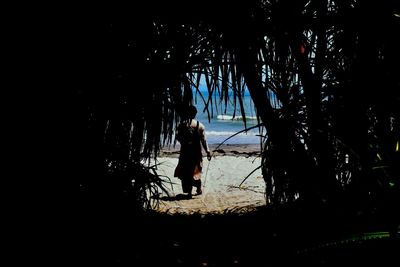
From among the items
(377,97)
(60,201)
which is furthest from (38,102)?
(377,97)

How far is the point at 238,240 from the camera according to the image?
94.2 inches

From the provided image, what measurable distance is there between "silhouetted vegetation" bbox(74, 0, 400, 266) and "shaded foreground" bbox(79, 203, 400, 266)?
2cm

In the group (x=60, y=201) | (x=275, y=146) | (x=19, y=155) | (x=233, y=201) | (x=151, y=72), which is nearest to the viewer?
(x=19, y=155)

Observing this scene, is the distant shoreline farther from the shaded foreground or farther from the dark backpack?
the shaded foreground

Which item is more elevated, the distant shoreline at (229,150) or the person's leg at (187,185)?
the distant shoreline at (229,150)

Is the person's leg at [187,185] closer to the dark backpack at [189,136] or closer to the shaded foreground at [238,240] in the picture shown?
the dark backpack at [189,136]

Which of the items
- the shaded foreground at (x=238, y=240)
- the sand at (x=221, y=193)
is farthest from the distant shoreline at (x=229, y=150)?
the shaded foreground at (x=238, y=240)

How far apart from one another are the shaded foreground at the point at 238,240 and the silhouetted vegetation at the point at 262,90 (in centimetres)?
2

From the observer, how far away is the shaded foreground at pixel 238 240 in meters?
1.54

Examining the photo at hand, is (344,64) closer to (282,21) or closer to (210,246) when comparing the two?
(282,21)

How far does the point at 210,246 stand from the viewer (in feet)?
7.54

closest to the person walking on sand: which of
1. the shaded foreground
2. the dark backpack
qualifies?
the dark backpack

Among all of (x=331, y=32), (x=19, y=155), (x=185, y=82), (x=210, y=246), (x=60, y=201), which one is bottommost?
(x=210, y=246)

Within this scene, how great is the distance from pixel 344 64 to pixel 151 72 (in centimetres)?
129
